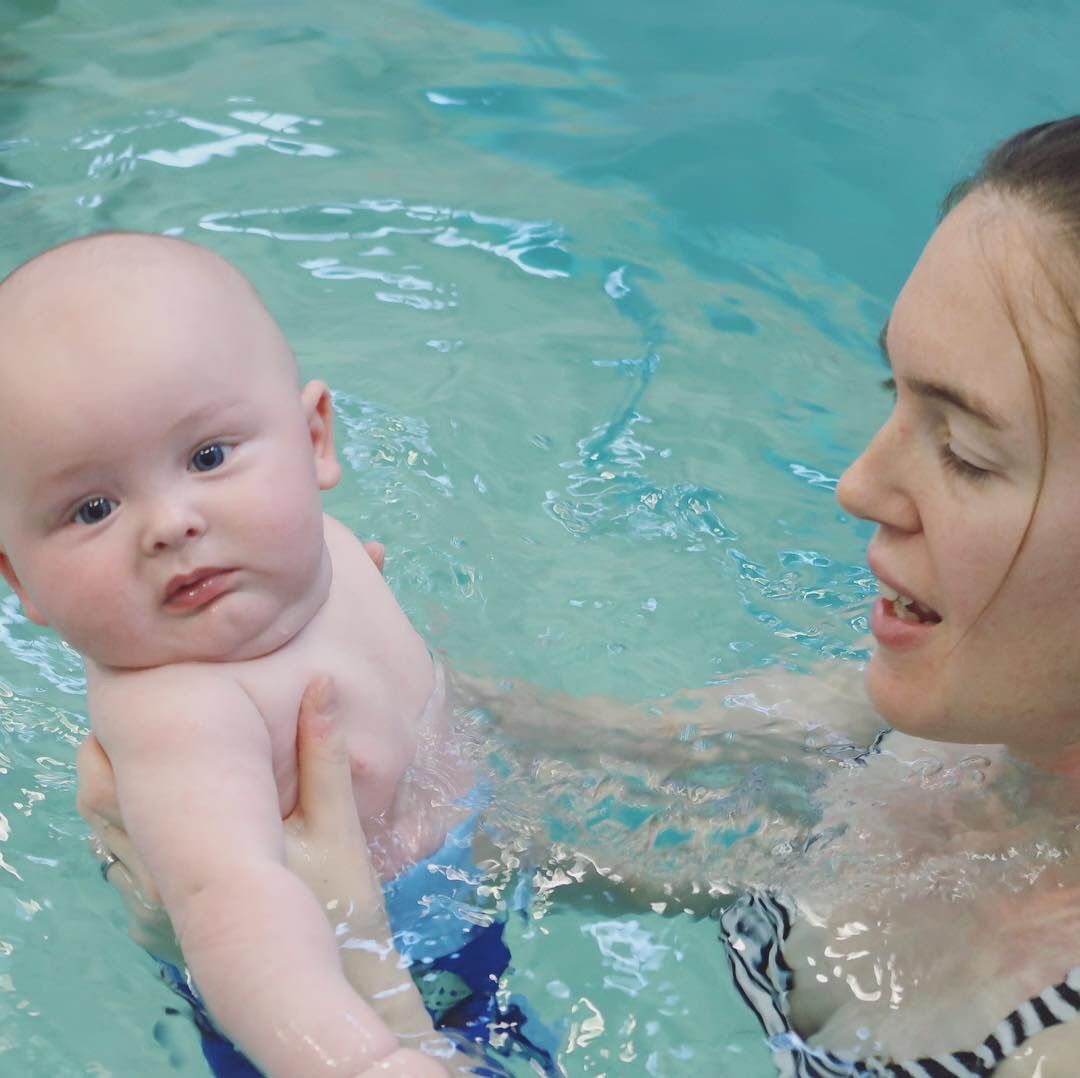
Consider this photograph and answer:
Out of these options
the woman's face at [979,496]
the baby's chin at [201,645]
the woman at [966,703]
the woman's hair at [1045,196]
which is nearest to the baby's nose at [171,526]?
the baby's chin at [201,645]

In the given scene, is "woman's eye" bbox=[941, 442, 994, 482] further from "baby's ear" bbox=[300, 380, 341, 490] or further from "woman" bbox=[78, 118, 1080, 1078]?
"baby's ear" bbox=[300, 380, 341, 490]

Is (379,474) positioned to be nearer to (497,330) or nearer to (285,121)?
(497,330)

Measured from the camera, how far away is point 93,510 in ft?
5.65

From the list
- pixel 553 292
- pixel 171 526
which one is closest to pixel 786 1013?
pixel 171 526

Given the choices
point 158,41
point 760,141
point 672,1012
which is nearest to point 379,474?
point 672,1012

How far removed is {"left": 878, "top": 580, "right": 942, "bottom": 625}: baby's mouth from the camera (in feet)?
5.77

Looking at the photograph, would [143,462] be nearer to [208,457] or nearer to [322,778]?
[208,457]

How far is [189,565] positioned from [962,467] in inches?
33.8

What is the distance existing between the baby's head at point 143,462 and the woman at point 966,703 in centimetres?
23

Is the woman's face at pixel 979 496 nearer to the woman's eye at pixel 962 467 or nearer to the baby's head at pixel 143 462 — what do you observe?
the woman's eye at pixel 962 467

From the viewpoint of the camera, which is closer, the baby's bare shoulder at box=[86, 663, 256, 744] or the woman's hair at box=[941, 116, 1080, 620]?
the woman's hair at box=[941, 116, 1080, 620]

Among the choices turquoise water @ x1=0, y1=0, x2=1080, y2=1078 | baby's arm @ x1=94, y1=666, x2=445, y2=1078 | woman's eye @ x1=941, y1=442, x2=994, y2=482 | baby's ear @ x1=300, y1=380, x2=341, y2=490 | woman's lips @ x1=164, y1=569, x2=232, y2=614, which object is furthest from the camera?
turquoise water @ x1=0, y1=0, x2=1080, y2=1078

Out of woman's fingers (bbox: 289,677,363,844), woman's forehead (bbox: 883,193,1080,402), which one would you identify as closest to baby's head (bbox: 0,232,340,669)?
woman's fingers (bbox: 289,677,363,844)

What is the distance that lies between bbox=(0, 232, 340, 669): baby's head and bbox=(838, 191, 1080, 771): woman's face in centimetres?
69
